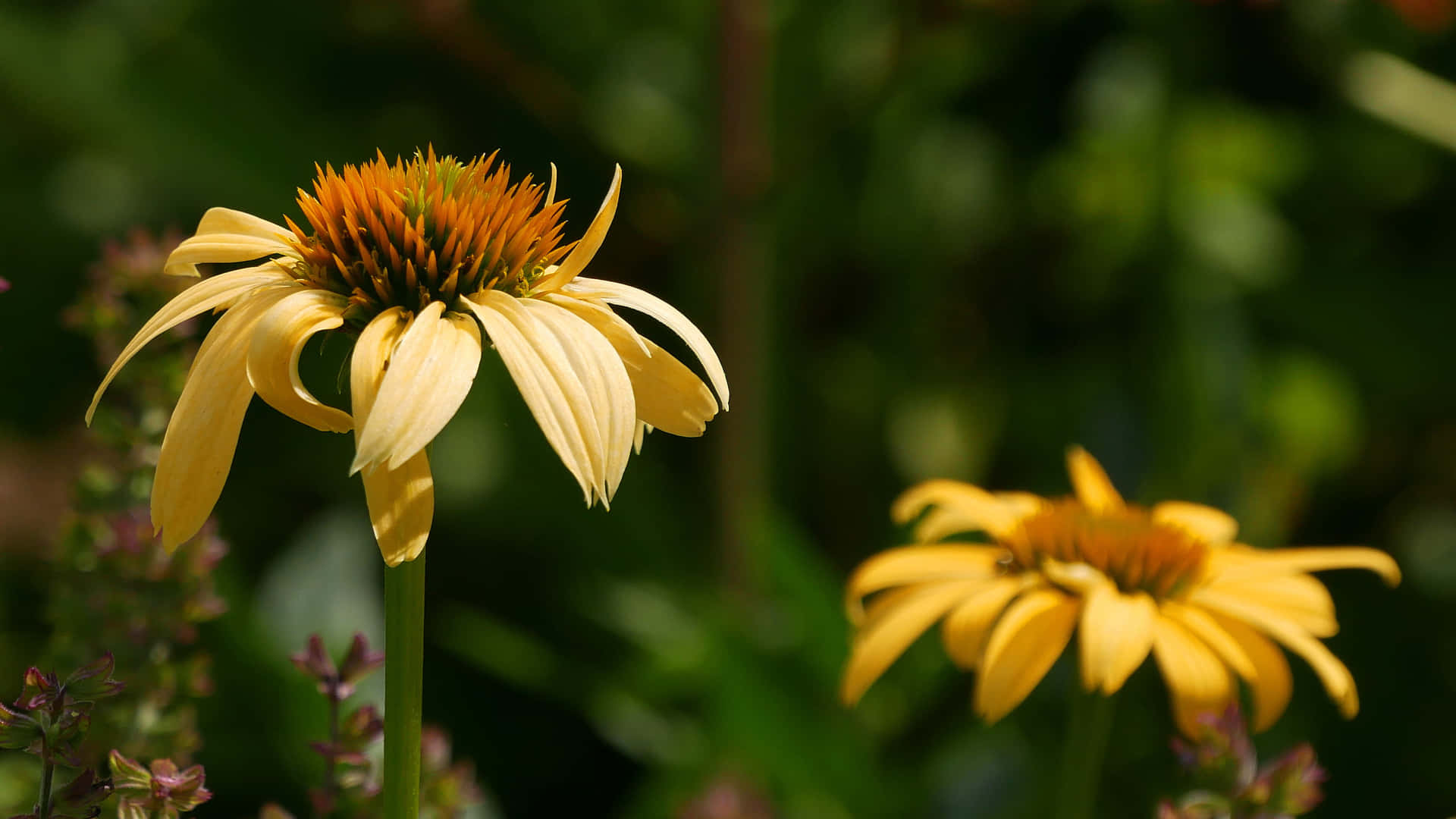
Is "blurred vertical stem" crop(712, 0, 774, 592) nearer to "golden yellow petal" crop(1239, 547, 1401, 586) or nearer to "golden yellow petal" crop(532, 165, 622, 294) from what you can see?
"golden yellow petal" crop(1239, 547, 1401, 586)

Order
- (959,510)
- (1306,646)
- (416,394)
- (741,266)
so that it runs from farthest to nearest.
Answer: (741,266)
(959,510)
(1306,646)
(416,394)

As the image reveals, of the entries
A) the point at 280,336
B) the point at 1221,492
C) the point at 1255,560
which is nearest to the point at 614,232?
the point at 1221,492

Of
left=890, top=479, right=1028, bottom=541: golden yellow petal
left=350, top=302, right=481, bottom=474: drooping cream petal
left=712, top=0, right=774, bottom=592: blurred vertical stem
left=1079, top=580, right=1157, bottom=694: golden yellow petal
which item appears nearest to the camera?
left=350, top=302, right=481, bottom=474: drooping cream petal

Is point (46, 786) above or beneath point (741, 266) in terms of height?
beneath

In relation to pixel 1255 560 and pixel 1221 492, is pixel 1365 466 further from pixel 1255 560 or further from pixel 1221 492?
pixel 1255 560

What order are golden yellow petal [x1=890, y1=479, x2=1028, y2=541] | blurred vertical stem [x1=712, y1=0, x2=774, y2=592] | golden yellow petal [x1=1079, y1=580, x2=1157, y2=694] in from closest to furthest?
golden yellow petal [x1=1079, y1=580, x2=1157, y2=694] → golden yellow petal [x1=890, y1=479, x2=1028, y2=541] → blurred vertical stem [x1=712, y1=0, x2=774, y2=592]

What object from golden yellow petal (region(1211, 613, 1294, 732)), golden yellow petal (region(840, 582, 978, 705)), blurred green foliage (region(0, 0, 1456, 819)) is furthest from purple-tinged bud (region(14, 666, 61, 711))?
blurred green foliage (region(0, 0, 1456, 819))

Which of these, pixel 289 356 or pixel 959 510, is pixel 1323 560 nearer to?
pixel 959 510

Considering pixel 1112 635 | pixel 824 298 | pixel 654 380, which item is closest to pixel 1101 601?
pixel 1112 635
